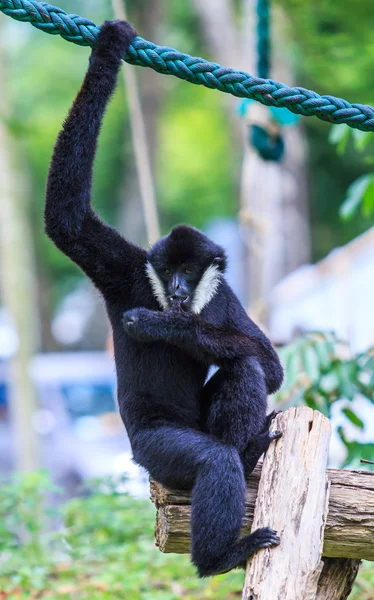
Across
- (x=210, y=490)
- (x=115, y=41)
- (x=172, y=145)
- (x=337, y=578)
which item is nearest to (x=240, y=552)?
(x=210, y=490)

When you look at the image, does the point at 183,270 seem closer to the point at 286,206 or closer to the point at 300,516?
the point at 300,516

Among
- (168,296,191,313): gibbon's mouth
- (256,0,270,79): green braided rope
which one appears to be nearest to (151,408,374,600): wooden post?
(168,296,191,313): gibbon's mouth

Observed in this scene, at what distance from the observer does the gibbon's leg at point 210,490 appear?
4.00 metres

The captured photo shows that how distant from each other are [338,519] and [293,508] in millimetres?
462

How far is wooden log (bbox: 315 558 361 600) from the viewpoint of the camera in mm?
4285

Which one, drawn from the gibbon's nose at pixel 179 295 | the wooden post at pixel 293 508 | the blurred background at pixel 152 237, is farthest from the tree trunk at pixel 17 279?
the wooden post at pixel 293 508

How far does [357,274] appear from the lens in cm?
1112

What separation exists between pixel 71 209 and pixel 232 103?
14.3 meters

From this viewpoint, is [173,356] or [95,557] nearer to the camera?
[173,356]

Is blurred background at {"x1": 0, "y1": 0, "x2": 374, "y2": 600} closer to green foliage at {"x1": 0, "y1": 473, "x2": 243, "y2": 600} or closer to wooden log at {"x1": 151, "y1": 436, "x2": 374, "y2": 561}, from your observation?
green foliage at {"x1": 0, "y1": 473, "x2": 243, "y2": 600}

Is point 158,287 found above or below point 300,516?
above

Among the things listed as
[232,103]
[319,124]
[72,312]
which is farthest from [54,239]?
[72,312]

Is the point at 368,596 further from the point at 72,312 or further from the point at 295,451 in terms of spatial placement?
the point at 72,312

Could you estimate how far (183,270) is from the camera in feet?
16.3
